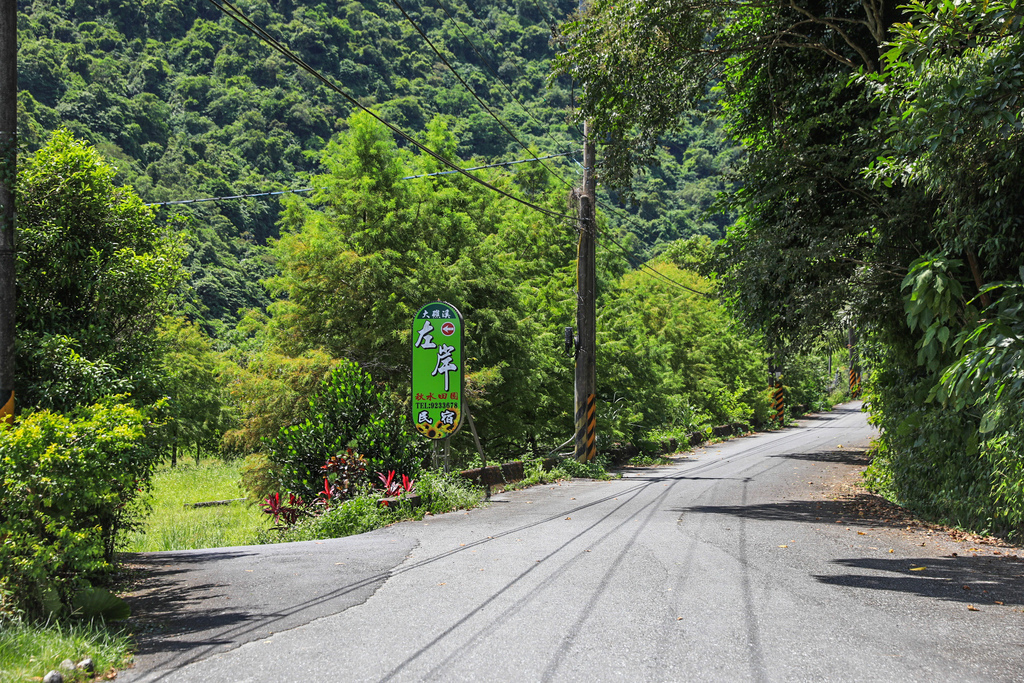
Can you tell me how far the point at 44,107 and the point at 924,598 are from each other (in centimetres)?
8411

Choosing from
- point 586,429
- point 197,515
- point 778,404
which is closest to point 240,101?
point 778,404

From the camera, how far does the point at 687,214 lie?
69.6 meters

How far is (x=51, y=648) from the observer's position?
15.5 feet

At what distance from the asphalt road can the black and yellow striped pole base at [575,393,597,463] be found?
26.0 ft

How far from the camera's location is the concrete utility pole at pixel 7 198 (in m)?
6.19

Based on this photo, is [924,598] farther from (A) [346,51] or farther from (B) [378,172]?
(A) [346,51]

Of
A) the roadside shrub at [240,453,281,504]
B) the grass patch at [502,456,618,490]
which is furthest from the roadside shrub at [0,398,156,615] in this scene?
the roadside shrub at [240,453,281,504]

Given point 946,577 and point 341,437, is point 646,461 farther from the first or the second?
point 946,577

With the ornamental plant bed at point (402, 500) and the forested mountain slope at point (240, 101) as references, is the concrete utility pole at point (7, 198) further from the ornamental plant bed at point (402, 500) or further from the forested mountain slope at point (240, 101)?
the forested mountain slope at point (240, 101)

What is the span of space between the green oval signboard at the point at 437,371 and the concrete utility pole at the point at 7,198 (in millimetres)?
7109

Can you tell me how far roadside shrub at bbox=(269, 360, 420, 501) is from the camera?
A: 1209 cm

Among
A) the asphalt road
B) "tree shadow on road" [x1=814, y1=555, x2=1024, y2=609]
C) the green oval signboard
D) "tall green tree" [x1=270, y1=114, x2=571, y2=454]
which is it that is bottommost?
"tree shadow on road" [x1=814, y1=555, x2=1024, y2=609]

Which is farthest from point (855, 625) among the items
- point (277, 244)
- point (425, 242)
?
point (277, 244)

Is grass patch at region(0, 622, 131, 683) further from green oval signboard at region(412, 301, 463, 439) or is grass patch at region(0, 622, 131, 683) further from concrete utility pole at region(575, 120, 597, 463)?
concrete utility pole at region(575, 120, 597, 463)
